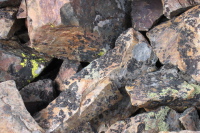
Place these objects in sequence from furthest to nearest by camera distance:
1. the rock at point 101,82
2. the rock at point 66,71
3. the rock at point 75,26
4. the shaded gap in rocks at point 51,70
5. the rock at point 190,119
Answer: the shaded gap in rocks at point 51,70 < the rock at point 66,71 < the rock at point 75,26 < the rock at point 101,82 < the rock at point 190,119

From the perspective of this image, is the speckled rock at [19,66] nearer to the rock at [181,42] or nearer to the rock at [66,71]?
the rock at [66,71]

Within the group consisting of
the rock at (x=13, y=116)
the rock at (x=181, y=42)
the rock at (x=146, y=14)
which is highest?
the rock at (x=146, y=14)

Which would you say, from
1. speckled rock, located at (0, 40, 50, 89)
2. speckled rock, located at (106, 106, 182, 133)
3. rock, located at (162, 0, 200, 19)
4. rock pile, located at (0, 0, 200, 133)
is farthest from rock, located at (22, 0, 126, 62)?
speckled rock, located at (106, 106, 182, 133)

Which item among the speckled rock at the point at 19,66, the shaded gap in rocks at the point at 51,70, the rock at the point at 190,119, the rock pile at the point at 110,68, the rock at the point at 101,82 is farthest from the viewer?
the shaded gap in rocks at the point at 51,70

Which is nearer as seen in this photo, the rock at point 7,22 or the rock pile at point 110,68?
the rock pile at point 110,68

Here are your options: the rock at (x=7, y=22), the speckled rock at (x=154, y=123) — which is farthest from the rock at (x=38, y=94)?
the speckled rock at (x=154, y=123)

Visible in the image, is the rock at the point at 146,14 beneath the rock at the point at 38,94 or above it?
above

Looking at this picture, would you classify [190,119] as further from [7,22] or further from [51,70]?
[7,22]

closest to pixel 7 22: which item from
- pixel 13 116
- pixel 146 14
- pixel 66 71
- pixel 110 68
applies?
pixel 66 71
